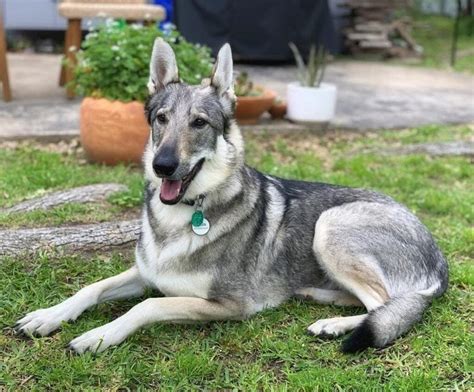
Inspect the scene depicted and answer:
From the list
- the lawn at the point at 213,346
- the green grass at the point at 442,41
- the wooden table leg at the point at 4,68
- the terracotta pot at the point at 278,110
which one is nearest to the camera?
the lawn at the point at 213,346

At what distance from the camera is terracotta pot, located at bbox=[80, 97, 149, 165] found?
223 inches

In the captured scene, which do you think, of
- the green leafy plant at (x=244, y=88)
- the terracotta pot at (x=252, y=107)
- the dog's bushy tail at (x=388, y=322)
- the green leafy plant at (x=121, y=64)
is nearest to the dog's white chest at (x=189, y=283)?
the dog's bushy tail at (x=388, y=322)

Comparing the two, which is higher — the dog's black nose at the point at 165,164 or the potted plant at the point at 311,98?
the dog's black nose at the point at 165,164

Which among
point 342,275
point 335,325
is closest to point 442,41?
point 342,275

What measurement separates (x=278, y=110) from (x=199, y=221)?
178 inches

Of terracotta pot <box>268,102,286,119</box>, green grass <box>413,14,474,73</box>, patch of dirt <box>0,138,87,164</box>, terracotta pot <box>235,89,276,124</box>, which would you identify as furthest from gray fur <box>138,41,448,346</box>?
green grass <box>413,14,474,73</box>

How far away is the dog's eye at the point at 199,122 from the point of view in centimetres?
316

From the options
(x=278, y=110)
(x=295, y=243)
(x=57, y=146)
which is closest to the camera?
(x=295, y=243)

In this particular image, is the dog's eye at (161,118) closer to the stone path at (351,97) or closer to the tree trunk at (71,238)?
the tree trunk at (71,238)

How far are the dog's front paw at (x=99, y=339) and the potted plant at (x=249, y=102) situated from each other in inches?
170

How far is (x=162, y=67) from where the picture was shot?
3406mm

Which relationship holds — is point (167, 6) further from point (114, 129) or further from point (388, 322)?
point (388, 322)

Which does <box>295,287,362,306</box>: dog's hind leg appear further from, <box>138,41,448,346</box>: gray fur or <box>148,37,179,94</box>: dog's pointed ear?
<box>148,37,179,94</box>: dog's pointed ear

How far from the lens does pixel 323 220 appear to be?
361cm
